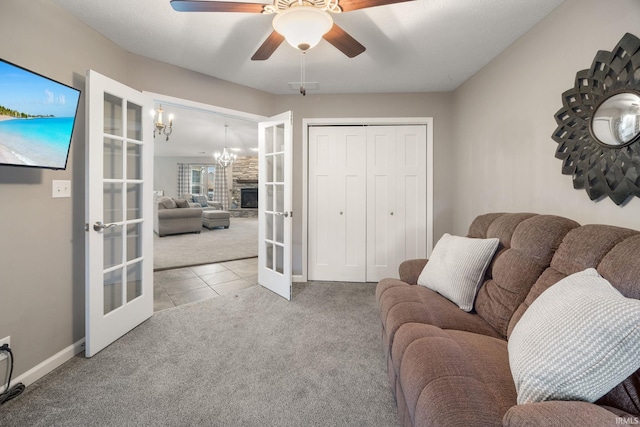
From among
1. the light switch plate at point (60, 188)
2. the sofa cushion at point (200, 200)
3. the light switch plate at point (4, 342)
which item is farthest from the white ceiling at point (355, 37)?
the sofa cushion at point (200, 200)

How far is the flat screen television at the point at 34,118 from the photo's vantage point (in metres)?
1.45

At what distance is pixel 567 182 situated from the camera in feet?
5.83

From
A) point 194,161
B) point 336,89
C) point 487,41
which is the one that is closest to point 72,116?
point 336,89

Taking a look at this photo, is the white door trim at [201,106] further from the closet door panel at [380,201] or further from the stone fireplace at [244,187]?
the stone fireplace at [244,187]

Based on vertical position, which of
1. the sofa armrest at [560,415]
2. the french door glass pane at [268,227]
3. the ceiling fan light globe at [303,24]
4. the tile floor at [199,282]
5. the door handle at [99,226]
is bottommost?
the tile floor at [199,282]

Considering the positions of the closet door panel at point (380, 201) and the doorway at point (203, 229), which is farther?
the closet door panel at point (380, 201)

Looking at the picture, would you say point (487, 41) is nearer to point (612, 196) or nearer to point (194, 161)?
point (612, 196)

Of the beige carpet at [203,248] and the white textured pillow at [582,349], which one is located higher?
the white textured pillow at [582,349]

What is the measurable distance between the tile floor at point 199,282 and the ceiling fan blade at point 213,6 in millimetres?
2515

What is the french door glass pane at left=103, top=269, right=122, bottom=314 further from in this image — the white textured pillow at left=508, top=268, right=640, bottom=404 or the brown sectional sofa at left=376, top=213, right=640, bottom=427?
the white textured pillow at left=508, top=268, right=640, bottom=404

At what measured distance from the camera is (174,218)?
259 inches

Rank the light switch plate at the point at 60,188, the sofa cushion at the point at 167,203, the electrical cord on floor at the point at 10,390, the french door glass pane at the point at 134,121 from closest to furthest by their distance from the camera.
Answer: the electrical cord on floor at the point at 10,390 → the light switch plate at the point at 60,188 → the french door glass pane at the point at 134,121 → the sofa cushion at the point at 167,203

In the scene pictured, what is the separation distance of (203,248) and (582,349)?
550 cm

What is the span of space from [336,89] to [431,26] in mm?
1420
